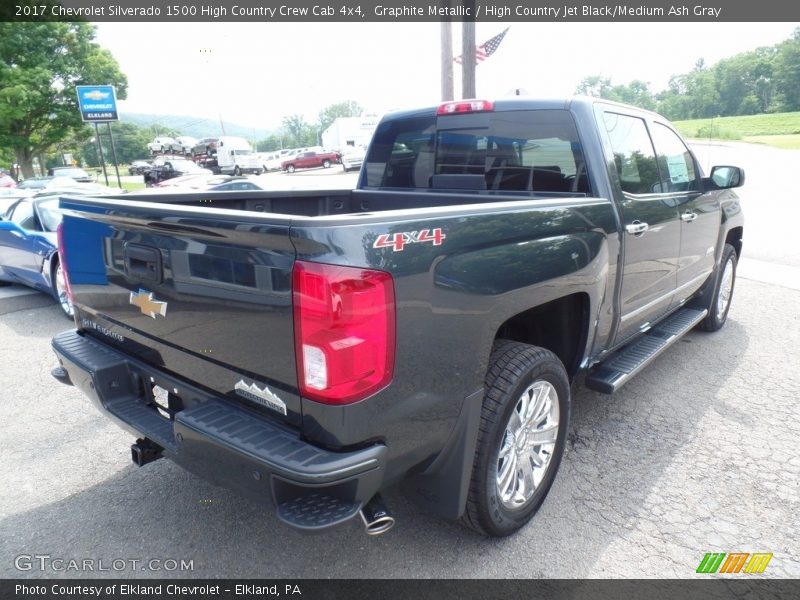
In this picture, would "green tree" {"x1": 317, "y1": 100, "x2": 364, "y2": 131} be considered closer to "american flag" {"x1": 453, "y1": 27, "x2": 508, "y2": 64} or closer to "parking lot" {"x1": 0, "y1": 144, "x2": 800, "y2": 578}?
"american flag" {"x1": 453, "y1": 27, "x2": 508, "y2": 64}

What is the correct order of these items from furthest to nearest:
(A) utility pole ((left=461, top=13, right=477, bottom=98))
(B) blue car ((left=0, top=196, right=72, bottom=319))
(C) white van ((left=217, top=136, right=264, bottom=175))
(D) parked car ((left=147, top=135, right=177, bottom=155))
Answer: (D) parked car ((left=147, top=135, right=177, bottom=155))
(C) white van ((left=217, top=136, right=264, bottom=175))
(A) utility pole ((left=461, top=13, right=477, bottom=98))
(B) blue car ((left=0, top=196, right=72, bottom=319))

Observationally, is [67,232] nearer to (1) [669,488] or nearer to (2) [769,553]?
(1) [669,488]

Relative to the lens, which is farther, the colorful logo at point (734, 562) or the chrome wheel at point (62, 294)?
the chrome wheel at point (62, 294)

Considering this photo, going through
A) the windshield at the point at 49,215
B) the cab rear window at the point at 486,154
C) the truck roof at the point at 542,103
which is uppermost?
the truck roof at the point at 542,103

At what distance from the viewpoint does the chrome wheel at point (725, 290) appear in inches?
203

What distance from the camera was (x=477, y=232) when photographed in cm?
206

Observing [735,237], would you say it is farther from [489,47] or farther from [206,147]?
[206,147]

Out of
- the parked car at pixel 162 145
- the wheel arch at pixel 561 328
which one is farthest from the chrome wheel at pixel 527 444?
the parked car at pixel 162 145

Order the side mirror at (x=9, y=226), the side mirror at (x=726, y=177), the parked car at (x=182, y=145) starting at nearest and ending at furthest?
the side mirror at (x=726, y=177), the side mirror at (x=9, y=226), the parked car at (x=182, y=145)

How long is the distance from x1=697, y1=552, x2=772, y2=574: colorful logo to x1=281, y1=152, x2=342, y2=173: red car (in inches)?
1795

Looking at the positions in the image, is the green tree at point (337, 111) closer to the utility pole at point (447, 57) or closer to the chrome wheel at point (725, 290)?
the utility pole at point (447, 57)

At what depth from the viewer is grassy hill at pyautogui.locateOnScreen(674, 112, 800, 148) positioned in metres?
38.9

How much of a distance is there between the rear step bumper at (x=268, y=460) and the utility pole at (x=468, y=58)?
9423mm

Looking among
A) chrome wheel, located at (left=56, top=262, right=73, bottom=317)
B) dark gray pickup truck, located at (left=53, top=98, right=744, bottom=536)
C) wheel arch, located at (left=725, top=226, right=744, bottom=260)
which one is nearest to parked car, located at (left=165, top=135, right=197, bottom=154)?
chrome wheel, located at (left=56, top=262, right=73, bottom=317)
